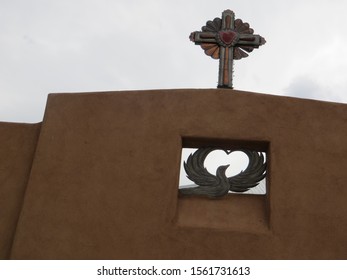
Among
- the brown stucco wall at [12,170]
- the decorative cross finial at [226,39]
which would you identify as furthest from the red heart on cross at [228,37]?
the brown stucco wall at [12,170]

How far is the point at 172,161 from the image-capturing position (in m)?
4.96

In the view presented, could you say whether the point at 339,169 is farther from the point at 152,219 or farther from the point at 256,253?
the point at 152,219

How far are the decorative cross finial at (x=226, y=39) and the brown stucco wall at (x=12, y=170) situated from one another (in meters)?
Result: 2.88

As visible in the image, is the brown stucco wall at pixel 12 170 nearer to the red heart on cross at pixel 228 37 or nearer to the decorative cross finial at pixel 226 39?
the decorative cross finial at pixel 226 39

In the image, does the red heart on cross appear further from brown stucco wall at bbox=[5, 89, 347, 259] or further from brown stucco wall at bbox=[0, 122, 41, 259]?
brown stucco wall at bbox=[0, 122, 41, 259]

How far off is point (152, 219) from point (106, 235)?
564 mm

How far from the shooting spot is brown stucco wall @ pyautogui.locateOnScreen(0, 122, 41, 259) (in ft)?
16.1

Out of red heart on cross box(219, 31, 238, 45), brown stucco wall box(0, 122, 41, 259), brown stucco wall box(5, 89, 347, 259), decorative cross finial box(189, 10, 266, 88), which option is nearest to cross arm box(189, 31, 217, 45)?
decorative cross finial box(189, 10, 266, 88)

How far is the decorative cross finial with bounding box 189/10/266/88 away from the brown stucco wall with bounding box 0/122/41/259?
9.45ft

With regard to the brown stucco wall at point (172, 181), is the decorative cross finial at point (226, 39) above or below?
above

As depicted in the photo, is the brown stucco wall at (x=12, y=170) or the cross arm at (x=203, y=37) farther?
the cross arm at (x=203, y=37)

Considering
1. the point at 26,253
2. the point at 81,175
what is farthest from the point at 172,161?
the point at 26,253

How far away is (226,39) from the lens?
6355 mm

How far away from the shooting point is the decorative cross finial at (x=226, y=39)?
248 inches
